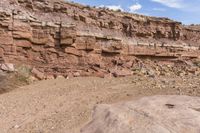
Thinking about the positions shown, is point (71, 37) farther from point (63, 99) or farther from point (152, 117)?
point (152, 117)

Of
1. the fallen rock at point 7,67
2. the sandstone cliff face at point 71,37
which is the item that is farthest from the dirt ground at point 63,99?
the sandstone cliff face at point 71,37

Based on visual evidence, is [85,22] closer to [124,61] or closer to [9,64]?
[124,61]

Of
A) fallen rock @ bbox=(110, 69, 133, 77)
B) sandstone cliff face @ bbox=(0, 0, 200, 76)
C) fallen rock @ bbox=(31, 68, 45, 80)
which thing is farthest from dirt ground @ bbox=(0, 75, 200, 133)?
fallen rock @ bbox=(110, 69, 133, 77)

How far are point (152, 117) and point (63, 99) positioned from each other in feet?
16.8

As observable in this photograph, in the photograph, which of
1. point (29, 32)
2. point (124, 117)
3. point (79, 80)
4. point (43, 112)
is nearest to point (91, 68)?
point (79, 80)

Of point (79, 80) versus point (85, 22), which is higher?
point (85, 22)

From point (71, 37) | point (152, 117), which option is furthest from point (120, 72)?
point (152, 117)

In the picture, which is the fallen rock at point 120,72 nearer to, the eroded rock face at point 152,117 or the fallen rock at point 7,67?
the fallen rock at point 7,67

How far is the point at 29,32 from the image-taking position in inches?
576

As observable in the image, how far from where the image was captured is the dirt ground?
8.41 meters

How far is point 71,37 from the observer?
16.0 metres

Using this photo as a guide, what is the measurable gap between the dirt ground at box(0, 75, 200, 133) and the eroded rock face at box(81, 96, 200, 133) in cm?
106

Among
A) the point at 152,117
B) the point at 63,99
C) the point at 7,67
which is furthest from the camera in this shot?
the point at 7,67

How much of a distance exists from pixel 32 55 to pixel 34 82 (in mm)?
Result: 1541
